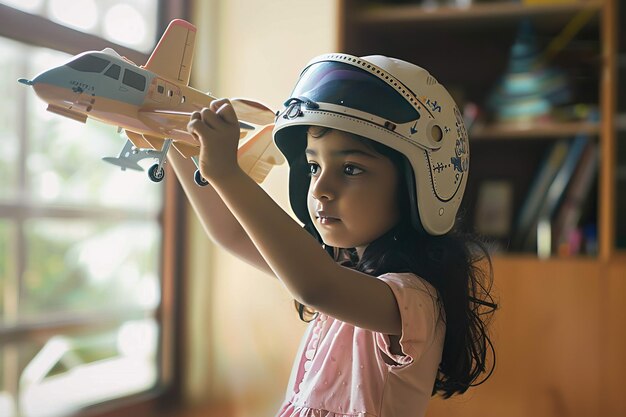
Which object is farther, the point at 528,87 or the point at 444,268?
the point at 528,87

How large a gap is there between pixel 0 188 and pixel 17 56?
34 cm

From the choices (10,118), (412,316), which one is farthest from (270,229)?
(10,118)

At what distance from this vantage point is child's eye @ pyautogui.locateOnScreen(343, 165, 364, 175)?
92 centimetres

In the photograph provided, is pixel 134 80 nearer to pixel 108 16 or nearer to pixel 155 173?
pixel 155 173

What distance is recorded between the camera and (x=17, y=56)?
1.91 m

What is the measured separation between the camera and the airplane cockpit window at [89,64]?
0.81 metres

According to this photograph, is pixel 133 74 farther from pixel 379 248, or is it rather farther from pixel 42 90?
pixel 379 248

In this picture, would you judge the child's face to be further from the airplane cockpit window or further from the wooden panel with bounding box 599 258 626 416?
the wooden panel with bounding box 599 258 626 416

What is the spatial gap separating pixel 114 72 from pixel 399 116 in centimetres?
34

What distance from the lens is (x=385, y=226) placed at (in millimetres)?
962

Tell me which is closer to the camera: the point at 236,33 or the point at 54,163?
the point at 54,163

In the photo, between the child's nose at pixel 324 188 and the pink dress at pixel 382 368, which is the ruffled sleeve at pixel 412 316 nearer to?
the pink dress at pixel 382 368

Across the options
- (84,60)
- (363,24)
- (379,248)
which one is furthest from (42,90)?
(363,24)

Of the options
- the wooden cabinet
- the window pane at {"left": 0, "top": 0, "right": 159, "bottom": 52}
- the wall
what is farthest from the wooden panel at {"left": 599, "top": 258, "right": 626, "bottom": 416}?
the window pane at {"left": 0, "top": 0, "right": 159, "bottom": 52}
